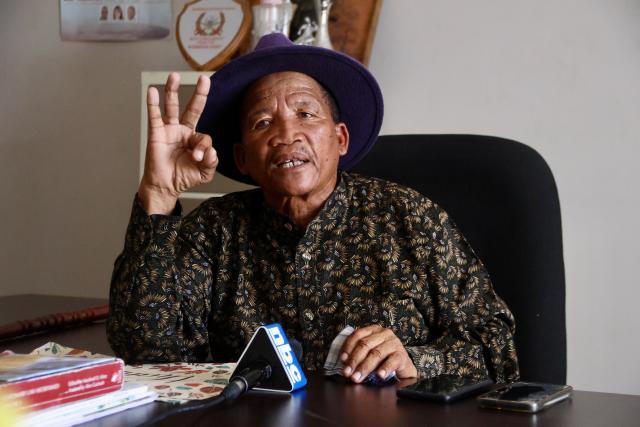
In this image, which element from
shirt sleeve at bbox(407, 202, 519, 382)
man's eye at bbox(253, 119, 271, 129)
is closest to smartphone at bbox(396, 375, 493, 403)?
shirt sleeve at bbox(407, 202, 519, 382)

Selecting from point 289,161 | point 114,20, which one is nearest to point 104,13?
point 114,20

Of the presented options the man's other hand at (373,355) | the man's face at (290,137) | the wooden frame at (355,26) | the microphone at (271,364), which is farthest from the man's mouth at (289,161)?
the wooden frame at (355,26)

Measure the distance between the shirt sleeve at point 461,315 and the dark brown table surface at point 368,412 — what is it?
1.21ft

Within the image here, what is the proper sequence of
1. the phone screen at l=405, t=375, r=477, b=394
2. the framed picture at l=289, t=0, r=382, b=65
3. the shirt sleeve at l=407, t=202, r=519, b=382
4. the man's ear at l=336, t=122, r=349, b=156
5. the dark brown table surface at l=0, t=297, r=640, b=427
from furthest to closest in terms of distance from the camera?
1. the framed picture at l=289, t=0, r=382, b=65
2. the man's ear at l=336, t=122, r=349, b=156
3. the shirt sleeve at l=407, t=202, r=519, b=382
4. the phone screen at l=405, t=375, r=477, b=394
5. the dark brown table surface at l=0, t=297, r=640, b=427

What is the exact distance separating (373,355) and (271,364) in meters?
0.18

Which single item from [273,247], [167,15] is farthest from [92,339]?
[167,15]

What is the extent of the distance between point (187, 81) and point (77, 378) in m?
1.60

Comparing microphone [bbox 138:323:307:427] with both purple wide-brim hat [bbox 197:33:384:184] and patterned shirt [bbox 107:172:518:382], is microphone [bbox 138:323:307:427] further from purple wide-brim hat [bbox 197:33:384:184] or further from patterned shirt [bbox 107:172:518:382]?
purple wide-brim hat [bbox 197:33:384:184]

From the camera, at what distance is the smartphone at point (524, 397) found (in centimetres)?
99

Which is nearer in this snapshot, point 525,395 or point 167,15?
point 525,395

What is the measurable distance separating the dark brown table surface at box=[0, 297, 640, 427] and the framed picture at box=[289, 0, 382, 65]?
4.72 ft

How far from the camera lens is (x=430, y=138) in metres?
1.67

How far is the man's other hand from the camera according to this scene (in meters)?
1.20

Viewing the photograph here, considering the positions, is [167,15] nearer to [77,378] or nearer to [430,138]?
[430,138]
